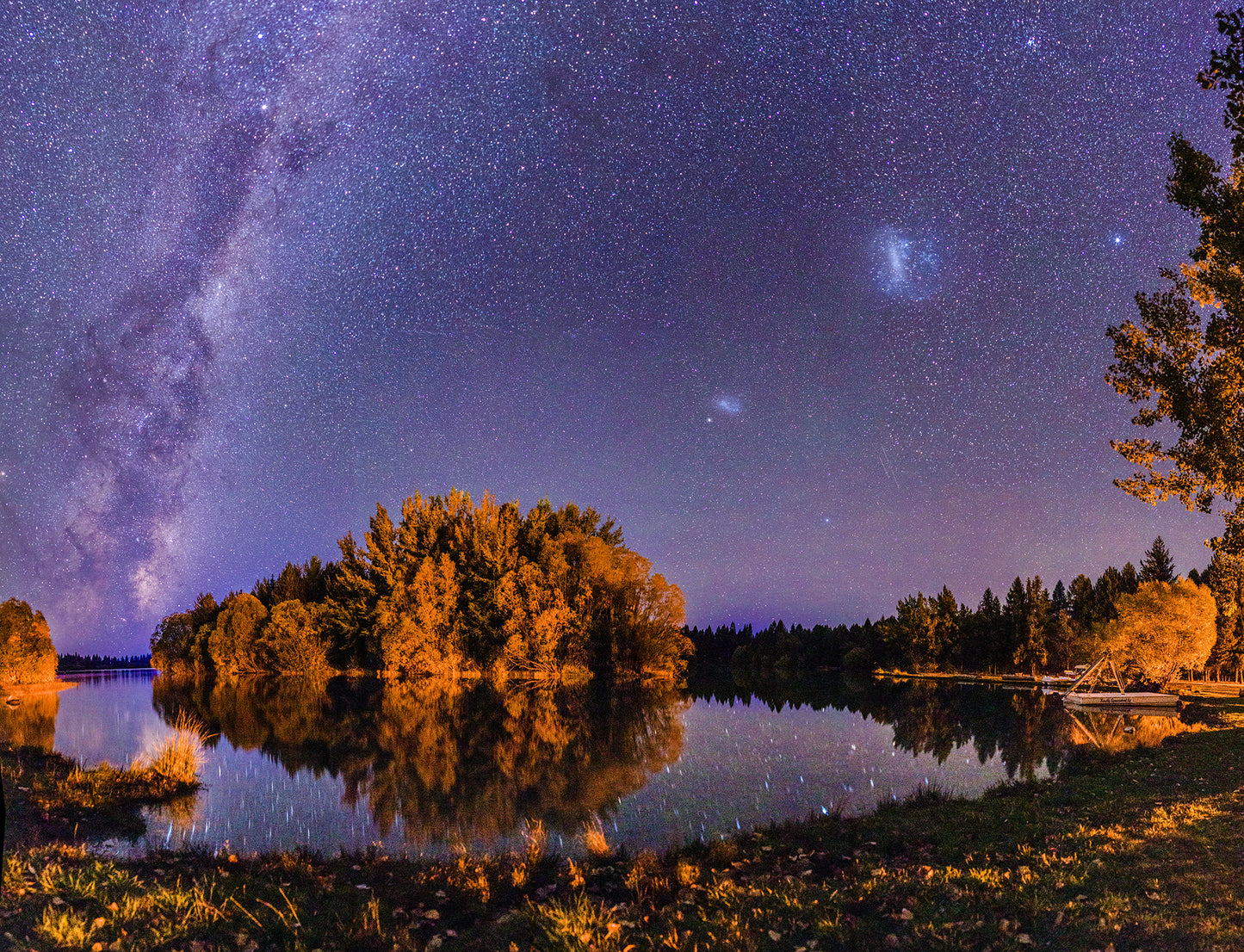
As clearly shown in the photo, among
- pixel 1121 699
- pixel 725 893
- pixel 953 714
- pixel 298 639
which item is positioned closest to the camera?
pixel 725 893

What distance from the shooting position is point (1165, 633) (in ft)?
172

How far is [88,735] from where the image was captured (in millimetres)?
32531

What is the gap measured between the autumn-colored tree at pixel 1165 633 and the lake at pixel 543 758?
12277mm

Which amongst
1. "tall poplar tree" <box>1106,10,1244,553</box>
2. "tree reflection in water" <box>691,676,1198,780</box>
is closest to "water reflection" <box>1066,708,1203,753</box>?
"tree reflection in water" <box>691,676,1198,780</box>

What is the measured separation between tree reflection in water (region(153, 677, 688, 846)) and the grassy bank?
4202 mm

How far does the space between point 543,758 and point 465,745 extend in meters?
4.87

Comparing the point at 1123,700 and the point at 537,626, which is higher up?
the point at 537,626

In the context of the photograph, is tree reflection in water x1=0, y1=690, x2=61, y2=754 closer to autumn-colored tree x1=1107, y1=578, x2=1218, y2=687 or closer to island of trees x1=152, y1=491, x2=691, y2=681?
island of trees x1=152, y1=491, x2=691, y2=681

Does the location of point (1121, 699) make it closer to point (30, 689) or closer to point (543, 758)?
point (543, 758)

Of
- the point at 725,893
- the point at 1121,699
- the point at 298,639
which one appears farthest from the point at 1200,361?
the point at 298,639

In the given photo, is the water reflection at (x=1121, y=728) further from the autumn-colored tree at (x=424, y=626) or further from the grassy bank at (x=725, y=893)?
the autumn-colored tree at (x=424, y=626)

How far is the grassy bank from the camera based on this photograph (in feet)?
24.7

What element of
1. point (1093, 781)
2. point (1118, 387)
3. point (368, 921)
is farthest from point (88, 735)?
point (1118, 387)

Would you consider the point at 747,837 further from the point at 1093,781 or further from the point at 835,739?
the point at 835,739
